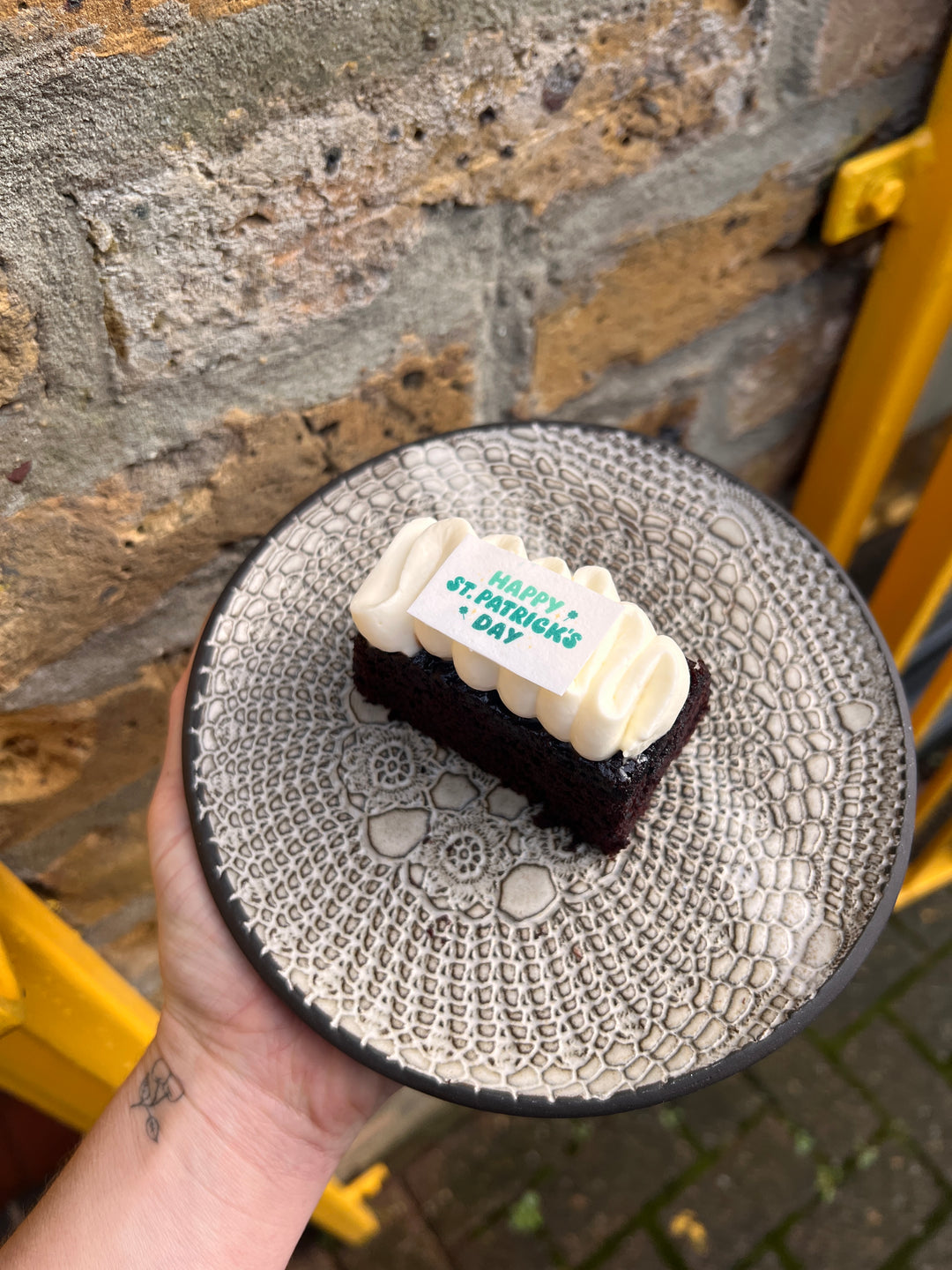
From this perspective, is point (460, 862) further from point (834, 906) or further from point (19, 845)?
point (19, 845)

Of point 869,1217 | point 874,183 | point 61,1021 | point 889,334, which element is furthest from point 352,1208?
point 874,183

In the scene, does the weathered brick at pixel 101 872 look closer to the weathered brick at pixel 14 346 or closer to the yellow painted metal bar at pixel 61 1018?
the yellow painted metal bar at pixel 61 1018

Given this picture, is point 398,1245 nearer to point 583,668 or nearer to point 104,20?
point 583,668

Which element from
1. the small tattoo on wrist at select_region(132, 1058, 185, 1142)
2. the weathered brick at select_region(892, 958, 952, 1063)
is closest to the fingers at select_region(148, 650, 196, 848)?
the small tattoo on wrist at select_region(132, 1058, 185, 1142)

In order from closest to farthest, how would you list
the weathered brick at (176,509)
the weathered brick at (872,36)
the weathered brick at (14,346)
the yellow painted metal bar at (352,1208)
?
the weathered brick at (14,346), the weathered brick at (176,509), the weathered brick at (872,36), the yellow painted metal bar at (352,1208)

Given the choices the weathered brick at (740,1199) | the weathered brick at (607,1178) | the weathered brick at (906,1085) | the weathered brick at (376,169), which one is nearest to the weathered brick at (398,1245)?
the weathered brick at (607,1178)

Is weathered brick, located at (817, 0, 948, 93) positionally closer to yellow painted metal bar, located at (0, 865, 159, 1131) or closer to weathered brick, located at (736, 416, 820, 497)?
weathered brick, located at (736, 416, 820, 497)
